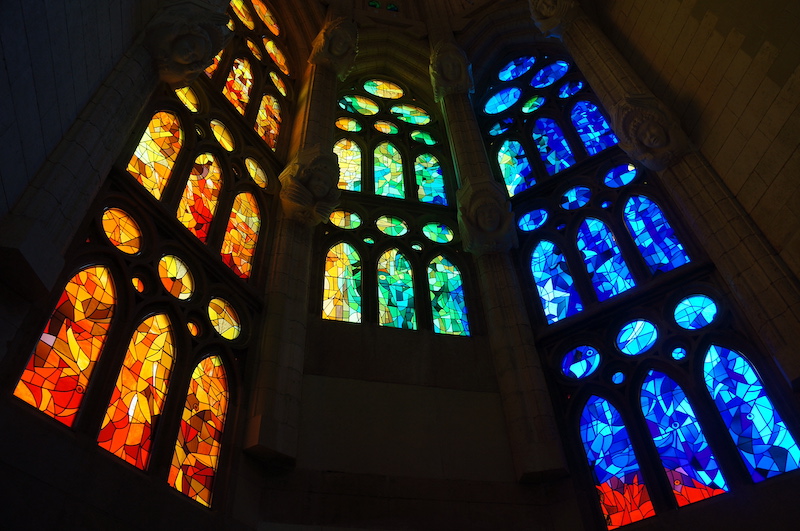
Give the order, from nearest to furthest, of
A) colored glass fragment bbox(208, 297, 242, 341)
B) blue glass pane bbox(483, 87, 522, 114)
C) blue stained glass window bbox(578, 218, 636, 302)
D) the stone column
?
the stone column
colored glass fragment bbox(208, 297, 242, 341)
blue stained glass window bbox(578, 218, 636, 302)
blue glass pane bbox(483, 87, 522, 114)

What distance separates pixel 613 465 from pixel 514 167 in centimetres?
562

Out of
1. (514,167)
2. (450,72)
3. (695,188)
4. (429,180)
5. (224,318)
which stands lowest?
(224,318)

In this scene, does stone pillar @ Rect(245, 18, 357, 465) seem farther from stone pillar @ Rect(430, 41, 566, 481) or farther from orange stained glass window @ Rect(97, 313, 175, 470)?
stone pillar @ Rect(430, 41, 566, 481)

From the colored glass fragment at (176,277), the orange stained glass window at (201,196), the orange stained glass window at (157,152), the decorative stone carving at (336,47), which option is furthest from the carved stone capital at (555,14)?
the colored glass fragment at (176,277)

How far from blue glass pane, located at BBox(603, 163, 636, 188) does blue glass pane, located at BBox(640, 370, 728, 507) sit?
310cm

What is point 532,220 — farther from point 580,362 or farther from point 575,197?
point 580,362

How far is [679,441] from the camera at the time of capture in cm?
670

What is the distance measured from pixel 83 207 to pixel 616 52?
292 inches

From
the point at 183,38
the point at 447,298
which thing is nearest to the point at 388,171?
the point at 447,298

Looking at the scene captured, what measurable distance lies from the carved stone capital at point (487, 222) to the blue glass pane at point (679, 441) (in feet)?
9.06

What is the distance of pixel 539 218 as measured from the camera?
982 centimetres

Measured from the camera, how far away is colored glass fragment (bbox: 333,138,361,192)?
10492mm

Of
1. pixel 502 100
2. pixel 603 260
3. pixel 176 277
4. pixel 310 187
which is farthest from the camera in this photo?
pixel 502 100

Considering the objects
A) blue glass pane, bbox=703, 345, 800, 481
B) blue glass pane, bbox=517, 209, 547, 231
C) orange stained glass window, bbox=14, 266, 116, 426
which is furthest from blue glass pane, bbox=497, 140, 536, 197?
orange stained glass window, bbox=14, 266, 116, 426
